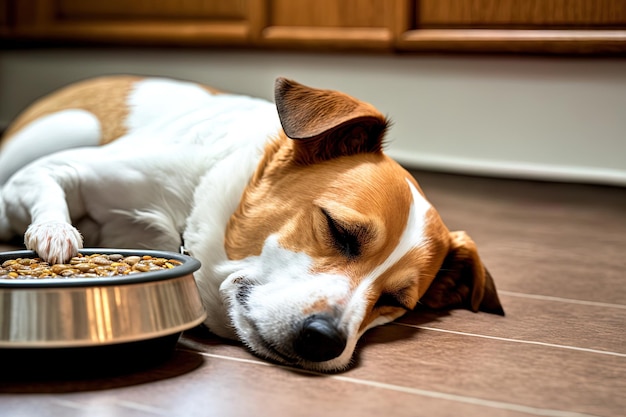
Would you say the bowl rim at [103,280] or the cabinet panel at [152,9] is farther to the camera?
the cabinet panel at [152,9]

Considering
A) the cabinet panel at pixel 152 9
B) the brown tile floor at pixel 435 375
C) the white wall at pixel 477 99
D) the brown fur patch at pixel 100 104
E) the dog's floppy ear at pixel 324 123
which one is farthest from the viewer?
the cabinet panel at pixel 152 9

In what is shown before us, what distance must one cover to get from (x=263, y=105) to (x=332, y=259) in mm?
808

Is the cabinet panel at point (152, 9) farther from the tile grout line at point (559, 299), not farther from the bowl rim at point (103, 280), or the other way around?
the bowl rim at point (103, 280)

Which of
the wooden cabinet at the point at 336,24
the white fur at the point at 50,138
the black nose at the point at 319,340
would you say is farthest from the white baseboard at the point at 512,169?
the black nose at the point at 319,340

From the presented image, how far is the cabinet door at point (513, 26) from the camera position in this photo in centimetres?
332

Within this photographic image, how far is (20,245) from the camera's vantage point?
227cm

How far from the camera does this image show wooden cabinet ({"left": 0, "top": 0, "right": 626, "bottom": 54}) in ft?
11.2

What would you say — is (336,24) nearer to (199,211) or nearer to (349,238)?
(199,211)

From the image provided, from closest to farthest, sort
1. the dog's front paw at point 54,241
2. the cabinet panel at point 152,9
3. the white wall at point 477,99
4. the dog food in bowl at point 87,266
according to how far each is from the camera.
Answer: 1. the dog food in bowl at point 87,266
2. the dog's front paw at point 54,241
3. the white wall at point 477,99
4. the cabinet panel at point 152,9

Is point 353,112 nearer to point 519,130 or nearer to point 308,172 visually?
point 308,172

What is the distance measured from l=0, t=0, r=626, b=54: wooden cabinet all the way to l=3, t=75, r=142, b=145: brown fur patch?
4.18 ft

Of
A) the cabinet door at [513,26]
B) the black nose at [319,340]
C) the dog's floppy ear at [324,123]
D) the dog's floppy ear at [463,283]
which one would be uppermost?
the cabinet door at [513,26]

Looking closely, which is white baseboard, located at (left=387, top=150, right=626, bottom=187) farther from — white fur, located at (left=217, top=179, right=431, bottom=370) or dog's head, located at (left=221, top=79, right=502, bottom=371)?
white fur, located at (left=217, top=179, right=431, bottom=370)

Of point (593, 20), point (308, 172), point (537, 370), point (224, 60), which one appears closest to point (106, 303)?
point (308, 172)
